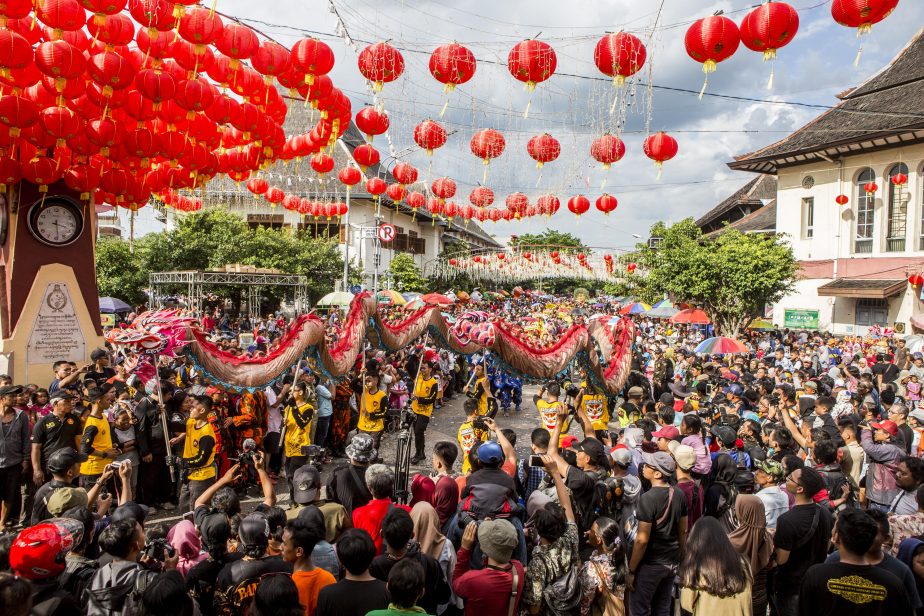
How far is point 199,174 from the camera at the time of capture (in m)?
11.7

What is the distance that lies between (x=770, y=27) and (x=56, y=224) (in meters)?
12.7

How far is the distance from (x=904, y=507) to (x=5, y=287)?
14.1m

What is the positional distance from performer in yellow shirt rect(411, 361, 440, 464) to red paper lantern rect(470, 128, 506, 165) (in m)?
4.36

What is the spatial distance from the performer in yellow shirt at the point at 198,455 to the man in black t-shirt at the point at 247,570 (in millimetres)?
3023

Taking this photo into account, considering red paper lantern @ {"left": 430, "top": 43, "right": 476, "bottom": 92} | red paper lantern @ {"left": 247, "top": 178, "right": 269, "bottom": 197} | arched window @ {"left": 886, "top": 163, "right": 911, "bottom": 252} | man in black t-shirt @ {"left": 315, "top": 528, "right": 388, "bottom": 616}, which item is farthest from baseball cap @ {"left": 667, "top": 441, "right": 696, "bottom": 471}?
arched window @ {"left": 886, "top": 163, "right": 911, "bottom": 252}

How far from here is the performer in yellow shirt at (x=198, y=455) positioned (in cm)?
602

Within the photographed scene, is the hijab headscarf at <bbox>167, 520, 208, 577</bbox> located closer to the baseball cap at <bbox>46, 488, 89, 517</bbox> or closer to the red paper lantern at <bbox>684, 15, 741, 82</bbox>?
the baseball cap at <bbox>46, 488, 89, 517</bbox>

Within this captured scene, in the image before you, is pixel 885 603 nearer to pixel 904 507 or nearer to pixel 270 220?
pixel 904 507

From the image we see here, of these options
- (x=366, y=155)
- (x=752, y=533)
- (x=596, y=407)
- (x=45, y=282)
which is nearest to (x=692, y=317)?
(x=596, y=407)

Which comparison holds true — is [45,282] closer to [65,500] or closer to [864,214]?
[65,500]

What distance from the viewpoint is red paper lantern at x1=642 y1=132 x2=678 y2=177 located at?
343 inches

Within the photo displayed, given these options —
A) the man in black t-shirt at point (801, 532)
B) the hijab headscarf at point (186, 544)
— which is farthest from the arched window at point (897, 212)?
the hijab headscarf at point (186, 544)

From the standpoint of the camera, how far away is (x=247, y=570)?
10.5 ft

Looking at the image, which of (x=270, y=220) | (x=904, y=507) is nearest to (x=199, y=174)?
(x=904, y=507)
